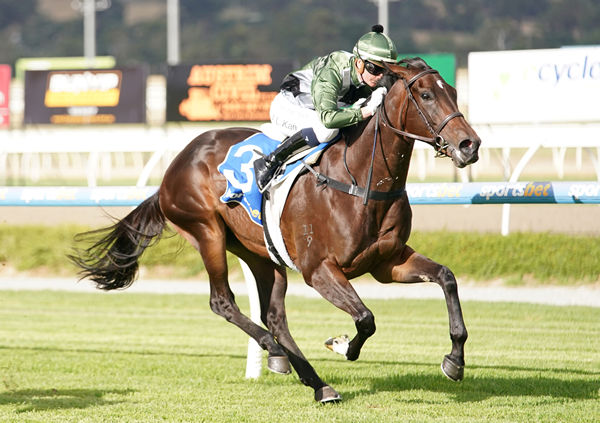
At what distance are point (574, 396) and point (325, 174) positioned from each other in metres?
1.74

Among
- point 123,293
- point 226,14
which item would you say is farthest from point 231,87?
point 226,14

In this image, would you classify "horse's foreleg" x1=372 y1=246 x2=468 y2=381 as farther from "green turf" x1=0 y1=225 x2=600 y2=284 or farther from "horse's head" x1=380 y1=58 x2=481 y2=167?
"green turf" x1=0 y1=225 x2=600 y2=284

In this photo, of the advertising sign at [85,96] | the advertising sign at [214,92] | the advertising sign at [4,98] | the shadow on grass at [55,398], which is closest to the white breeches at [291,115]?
the shadow on grass at [55,398]

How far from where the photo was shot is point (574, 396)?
5.10 meters

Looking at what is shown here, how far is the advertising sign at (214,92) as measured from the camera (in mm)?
15000

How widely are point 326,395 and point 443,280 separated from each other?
870 mm

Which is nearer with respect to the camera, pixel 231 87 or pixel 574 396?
pixel 574 396

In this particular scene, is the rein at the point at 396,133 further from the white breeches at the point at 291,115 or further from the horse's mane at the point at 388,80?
the white breeches at the point at 291,115

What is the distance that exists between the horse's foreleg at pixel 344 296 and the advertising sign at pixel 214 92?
10327mm

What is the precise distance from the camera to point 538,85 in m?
11.5

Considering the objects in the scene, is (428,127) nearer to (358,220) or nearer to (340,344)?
(358,220)

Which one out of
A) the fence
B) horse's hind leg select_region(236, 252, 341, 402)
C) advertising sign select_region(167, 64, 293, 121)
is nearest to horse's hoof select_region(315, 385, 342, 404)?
horse's hind leg select_region(236, 252, 341, 402)

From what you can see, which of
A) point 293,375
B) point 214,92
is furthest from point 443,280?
point 214,92

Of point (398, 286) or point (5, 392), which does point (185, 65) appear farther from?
point (5, 392)
